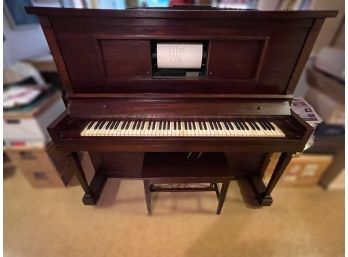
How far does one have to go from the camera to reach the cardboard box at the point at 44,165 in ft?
3.06

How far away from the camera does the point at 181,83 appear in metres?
0.83

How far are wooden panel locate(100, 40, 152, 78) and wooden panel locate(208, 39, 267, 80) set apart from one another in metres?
0.28

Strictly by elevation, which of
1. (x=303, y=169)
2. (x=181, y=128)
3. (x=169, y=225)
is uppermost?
(x=181, y=128)

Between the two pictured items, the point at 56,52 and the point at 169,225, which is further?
the point at 169,225

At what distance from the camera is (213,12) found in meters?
0.66

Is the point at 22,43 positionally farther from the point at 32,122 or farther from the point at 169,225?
the point at 169,225

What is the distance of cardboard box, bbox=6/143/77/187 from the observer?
93cm

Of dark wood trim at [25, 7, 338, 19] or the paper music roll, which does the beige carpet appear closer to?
the paper music roll

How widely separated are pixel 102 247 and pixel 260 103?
1.10 meters

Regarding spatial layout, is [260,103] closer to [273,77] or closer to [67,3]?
[273,77]

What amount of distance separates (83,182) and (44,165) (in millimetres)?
263

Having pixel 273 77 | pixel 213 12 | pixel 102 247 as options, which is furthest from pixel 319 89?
pixel 102 247

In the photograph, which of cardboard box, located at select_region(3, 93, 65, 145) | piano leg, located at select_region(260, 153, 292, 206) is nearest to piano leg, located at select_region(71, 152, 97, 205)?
cardboard box, located at select_region(3, 93, 65, 145)

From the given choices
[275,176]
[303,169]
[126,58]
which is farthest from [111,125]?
[303,169]
